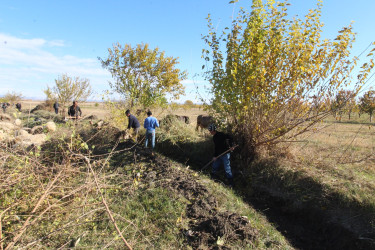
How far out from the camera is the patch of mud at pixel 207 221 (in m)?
3.25

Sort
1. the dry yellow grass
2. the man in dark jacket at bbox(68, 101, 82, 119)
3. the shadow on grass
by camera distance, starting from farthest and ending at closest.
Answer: the man in dark jacket at bbox(68, 101, 82, 119), the dry yellow grass, the shadow on grass

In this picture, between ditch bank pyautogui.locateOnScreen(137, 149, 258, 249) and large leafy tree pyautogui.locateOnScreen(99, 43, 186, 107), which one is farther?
large leafy tree pyautogui.locateOnScreen(99, 43, 186, 107)

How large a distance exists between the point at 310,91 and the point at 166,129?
5.62 m

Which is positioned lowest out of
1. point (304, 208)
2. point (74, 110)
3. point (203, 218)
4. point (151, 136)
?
point (304, 208)

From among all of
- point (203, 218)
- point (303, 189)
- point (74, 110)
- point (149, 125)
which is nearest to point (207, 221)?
point (203, 218)

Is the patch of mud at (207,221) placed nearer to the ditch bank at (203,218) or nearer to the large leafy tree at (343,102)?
the ditch bank at (203,218)

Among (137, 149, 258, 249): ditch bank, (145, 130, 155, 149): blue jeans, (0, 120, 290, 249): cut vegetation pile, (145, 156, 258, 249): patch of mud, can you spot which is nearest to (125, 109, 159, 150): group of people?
(145, 130, 155, 149): blue jeans

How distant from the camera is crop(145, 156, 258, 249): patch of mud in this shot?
Result: 325cm

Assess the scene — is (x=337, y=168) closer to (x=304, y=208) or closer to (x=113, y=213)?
(x=304, y=208)

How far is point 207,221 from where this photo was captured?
3.62 meters

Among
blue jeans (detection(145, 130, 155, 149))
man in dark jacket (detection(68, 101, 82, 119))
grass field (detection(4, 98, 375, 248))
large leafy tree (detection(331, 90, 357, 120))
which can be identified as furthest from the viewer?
man in dark jacket (detection(68, 101, 82, 119))

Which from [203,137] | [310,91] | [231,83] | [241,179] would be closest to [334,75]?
[310,91]

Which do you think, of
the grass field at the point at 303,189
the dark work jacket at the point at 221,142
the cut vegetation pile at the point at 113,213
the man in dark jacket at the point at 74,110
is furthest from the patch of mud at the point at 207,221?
the man in dark jacket at the point at 74,110

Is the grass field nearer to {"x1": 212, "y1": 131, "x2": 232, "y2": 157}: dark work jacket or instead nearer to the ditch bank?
the ditch bank
